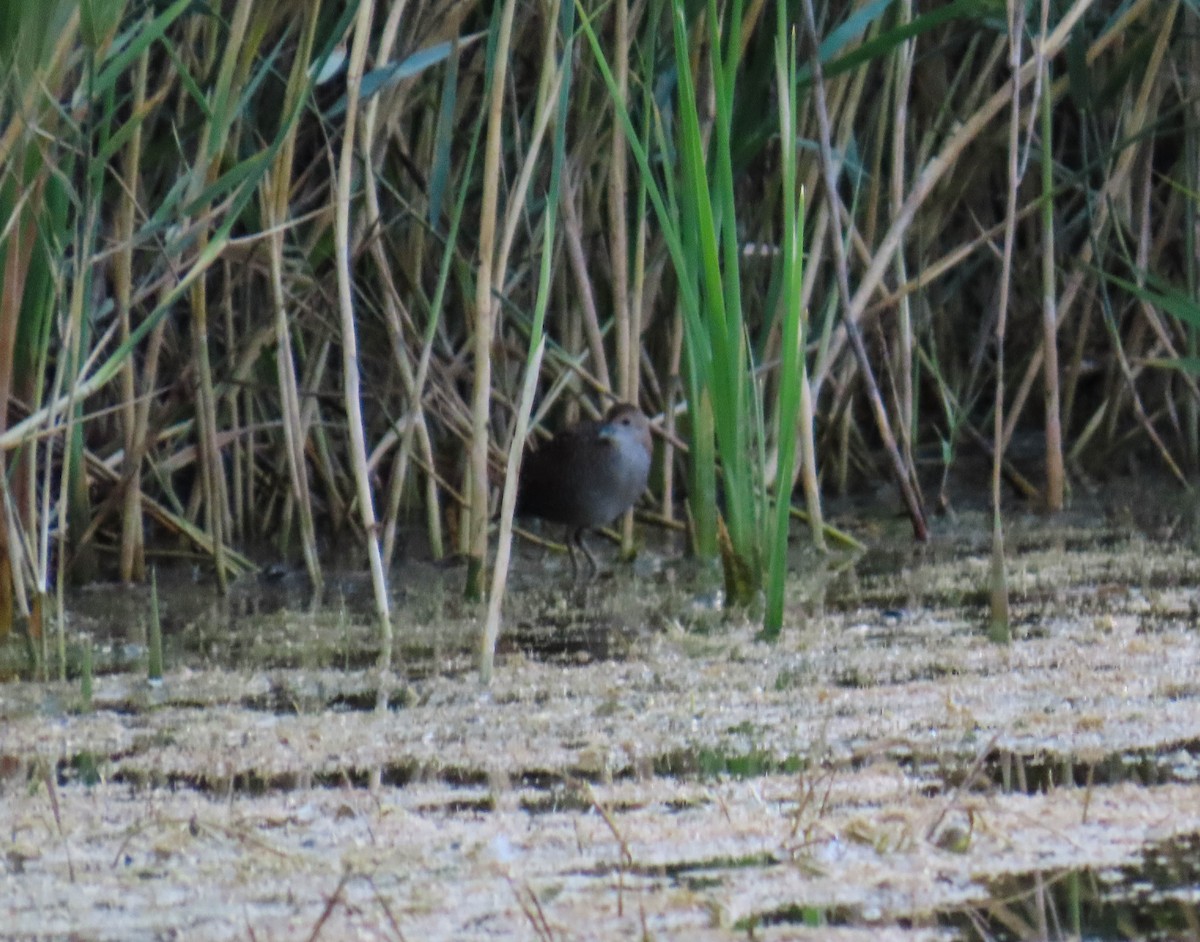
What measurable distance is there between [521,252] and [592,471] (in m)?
0.59

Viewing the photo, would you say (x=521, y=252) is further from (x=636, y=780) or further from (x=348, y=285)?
(x=636, y=780)

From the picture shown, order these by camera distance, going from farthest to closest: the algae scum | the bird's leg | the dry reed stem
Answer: the bird's leg < the dry reed stem < the algae scum

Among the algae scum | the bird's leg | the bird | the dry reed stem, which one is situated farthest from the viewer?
the bird

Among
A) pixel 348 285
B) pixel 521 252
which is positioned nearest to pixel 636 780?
pixel 348 285

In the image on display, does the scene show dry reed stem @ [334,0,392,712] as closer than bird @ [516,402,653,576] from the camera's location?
Yes

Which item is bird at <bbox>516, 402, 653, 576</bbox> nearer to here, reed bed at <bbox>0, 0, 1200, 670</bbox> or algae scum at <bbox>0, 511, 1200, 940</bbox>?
reed bed at <bbox>0, 0, 1200, 670</bbox>

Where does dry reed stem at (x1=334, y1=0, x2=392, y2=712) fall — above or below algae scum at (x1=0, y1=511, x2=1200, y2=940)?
above

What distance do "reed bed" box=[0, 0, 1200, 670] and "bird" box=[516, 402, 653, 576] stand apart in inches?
4.4

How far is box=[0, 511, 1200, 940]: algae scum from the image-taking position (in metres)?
1.55

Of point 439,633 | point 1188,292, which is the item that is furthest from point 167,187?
point 1188,292

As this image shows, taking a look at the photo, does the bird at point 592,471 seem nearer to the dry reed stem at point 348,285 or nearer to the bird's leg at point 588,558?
the bird's leg at point 588,558

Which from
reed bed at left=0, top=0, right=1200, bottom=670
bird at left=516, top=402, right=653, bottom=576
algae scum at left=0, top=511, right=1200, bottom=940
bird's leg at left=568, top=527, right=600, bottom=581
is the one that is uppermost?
reed bed at left=0, top=0, right=1200, bottom=670

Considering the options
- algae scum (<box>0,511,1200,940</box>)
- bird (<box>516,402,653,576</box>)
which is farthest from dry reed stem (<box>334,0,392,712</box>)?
bird (<box>516,402,653,576</box>)

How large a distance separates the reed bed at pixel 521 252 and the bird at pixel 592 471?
112mm
